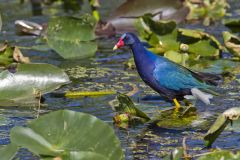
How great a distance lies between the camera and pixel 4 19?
8359 millimetres

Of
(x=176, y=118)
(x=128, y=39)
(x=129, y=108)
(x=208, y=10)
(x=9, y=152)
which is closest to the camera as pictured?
(x=9, y=152)

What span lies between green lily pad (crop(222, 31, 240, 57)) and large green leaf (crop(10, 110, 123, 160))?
276 cm

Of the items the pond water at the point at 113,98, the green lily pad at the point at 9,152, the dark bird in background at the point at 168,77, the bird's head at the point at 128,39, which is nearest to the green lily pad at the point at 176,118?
the pond water at the point at 113,98

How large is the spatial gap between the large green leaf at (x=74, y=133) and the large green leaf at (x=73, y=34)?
9.16 ft

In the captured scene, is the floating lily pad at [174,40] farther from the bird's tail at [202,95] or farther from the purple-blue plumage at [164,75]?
the bird's tail at [202,95]

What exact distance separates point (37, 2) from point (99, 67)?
3.16m

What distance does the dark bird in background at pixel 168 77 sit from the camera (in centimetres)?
531

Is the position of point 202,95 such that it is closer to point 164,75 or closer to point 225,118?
point 164,75

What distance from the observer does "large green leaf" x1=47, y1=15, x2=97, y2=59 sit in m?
6.33

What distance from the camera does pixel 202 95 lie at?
521 centimetres

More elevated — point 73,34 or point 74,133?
point 74,133

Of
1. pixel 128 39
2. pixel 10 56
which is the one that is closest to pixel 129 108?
pixel 128 39

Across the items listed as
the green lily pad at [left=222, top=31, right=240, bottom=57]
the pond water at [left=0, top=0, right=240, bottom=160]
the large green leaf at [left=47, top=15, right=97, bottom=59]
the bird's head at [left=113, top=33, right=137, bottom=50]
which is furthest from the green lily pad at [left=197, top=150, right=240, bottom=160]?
the large green leaf at [left=47, top=15, right=97, bottom=59]

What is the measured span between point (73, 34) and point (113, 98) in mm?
1122
